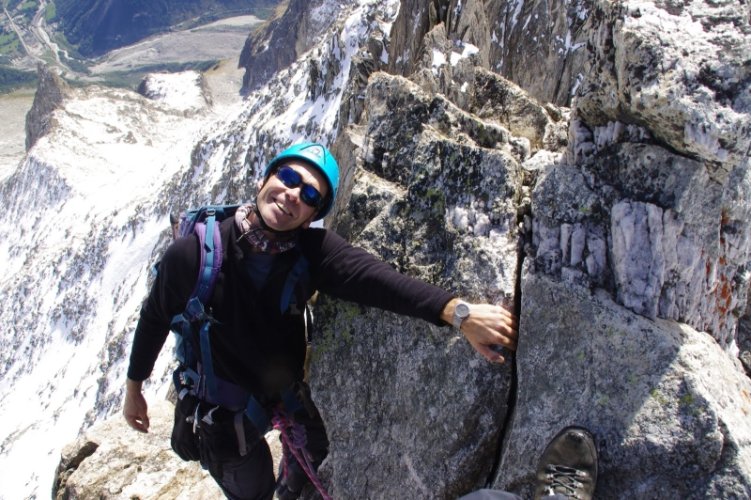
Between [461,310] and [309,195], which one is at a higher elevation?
[309,195]

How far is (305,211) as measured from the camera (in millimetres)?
4492

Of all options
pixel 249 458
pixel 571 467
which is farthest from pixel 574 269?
pixel 249 458

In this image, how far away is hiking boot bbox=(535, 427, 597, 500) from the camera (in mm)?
3918

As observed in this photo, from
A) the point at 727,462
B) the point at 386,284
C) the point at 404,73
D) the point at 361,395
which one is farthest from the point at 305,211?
the point at 404,73

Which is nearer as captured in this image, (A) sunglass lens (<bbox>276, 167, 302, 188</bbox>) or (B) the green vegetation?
(A) sunglass lens (<bbox>276, 167, 302, 188</bbox>)

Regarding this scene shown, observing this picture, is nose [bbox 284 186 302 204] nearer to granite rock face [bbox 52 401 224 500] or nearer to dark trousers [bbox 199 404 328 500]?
dark trousers [bbox 199 404 328 500]

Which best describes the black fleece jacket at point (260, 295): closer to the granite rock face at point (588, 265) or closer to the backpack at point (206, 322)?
the backpack at point (206, 322)

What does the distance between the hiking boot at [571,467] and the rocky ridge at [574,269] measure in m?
0.14

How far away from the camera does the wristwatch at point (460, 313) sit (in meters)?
4.24

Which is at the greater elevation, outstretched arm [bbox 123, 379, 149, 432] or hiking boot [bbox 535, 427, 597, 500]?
hiking boot [bbox 535, 427, 597, 500]

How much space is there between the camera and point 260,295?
4.58m

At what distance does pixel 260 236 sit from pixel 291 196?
0.41 m

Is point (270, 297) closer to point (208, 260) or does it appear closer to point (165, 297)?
point (208, 260)

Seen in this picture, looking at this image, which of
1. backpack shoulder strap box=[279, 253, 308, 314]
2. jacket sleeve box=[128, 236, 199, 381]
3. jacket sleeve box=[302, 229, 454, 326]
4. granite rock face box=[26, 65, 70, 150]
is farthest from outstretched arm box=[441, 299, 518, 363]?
granite rock face box=[26, 65, 70, 150]
